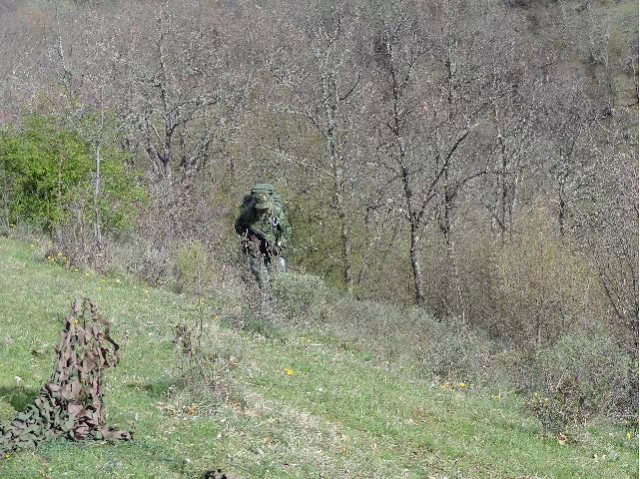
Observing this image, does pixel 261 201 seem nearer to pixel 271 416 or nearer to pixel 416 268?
pixel 271 416

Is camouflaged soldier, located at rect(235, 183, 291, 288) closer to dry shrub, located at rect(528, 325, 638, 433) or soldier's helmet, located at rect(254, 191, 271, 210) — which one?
soldier's helmet, located at rect(254, 191, 271, 210)

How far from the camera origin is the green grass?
676 centimetres

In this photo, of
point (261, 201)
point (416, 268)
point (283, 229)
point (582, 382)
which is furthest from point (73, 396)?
point (416, 268)

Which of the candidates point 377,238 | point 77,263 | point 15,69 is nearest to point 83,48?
point 15,69

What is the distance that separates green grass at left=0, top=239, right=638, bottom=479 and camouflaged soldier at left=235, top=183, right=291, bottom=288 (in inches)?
110

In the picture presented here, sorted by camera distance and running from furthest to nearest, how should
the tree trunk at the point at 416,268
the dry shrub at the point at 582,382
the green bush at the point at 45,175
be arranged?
1. the tree trunk at the point at 416,268
2. the green bush at the point at 45,175
3. the dry shrub at the point at 582,382

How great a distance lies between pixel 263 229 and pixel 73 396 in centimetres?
920

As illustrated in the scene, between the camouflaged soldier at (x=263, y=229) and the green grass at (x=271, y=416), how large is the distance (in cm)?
279

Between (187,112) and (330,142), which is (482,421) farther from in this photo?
(187,112)

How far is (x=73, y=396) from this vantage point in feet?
22.0

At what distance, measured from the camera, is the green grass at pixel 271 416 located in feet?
22.2

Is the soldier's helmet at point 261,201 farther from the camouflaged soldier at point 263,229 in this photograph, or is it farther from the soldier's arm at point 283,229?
the soldier's arm at point 283,229

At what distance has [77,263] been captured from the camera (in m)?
14.9

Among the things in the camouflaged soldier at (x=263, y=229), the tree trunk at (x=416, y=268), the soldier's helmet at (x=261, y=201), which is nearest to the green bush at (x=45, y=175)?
the camouflaged soldier at (x=263, y=229)
